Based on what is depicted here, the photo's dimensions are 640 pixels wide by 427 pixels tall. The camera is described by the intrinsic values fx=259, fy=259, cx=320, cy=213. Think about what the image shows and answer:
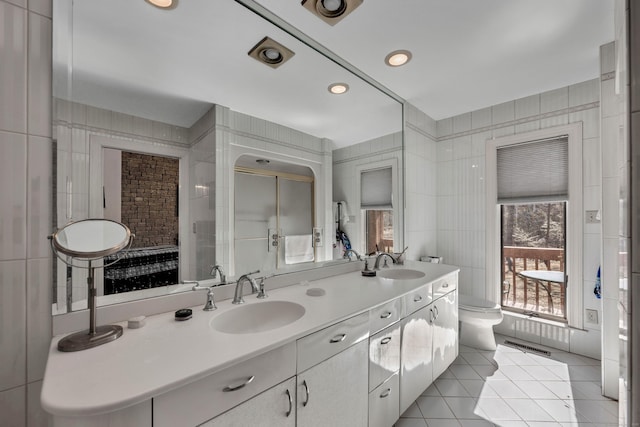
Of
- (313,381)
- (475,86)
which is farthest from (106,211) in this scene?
(475,86)

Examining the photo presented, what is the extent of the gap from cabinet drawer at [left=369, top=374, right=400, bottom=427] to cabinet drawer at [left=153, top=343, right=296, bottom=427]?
2.11 ft

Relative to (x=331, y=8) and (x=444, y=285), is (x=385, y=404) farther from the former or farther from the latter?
(x=331, y=8)

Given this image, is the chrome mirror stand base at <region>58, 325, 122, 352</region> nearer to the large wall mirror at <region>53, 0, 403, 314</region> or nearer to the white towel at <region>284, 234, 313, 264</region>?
the large wall mirror at <region>53, 0, 403, 314</region>

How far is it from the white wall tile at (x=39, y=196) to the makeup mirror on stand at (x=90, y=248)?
0.06 metres

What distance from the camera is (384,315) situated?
1.36m

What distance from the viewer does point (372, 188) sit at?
2354 millimetres

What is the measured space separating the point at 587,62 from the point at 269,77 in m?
2.38

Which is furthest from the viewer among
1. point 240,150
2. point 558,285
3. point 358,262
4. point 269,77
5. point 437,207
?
point 437,207

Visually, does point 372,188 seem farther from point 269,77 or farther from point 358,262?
point 269,77

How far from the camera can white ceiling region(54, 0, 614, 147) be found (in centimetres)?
106

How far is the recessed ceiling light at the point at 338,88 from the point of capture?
199cm

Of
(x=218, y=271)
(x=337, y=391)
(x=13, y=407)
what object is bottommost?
(x=337, y=391)

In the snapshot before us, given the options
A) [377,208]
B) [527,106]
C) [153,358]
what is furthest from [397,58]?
[153,358]

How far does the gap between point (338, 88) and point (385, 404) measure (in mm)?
2103
